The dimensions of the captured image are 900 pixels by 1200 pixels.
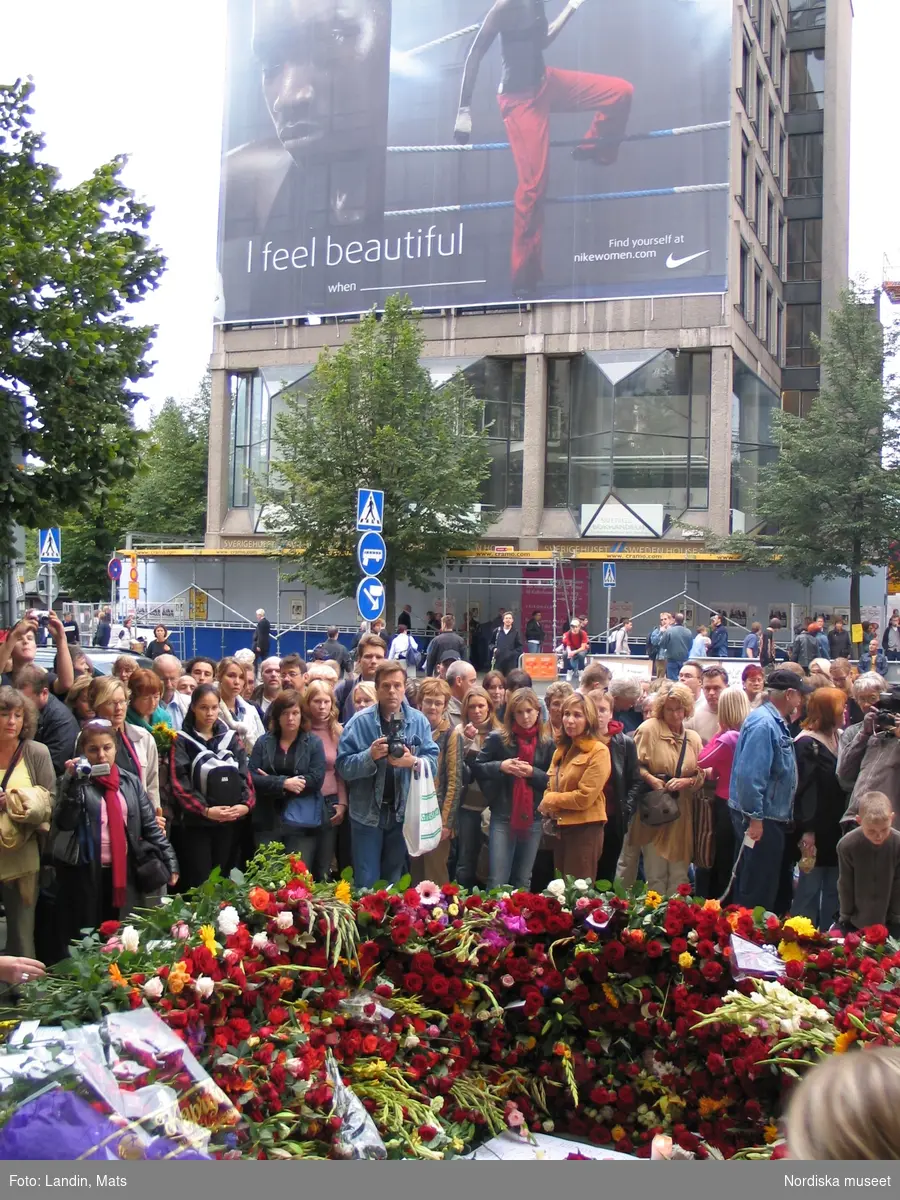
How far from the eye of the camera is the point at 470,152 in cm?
4034

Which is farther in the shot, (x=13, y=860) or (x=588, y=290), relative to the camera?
(x=588, y=290)

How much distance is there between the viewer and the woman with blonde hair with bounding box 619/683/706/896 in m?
7.57

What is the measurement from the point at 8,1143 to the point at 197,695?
4534 mm

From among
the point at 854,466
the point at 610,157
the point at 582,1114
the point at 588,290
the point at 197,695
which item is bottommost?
the point at 582,1114

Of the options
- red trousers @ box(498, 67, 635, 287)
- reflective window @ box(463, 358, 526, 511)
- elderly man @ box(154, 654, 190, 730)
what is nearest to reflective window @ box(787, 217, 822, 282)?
red trousers @ box(498, 67, 635, 287)

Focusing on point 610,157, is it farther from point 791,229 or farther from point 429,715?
point 429,715

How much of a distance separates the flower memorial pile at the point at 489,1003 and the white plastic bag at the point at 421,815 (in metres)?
2.58

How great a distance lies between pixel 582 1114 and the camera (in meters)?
3.76

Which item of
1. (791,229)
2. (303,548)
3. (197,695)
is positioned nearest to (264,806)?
(197,695)

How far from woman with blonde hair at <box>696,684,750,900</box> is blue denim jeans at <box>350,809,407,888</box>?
2.09 m

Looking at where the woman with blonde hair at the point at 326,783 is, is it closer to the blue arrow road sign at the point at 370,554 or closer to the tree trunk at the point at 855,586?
the blue arrow road sign at the point at 370,554

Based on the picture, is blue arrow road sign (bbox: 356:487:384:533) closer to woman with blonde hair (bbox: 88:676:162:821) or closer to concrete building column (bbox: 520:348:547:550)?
woman with blonde hair (bbox: 88:676:162:821)

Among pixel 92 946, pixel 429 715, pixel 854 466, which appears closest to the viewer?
pixel 92 946

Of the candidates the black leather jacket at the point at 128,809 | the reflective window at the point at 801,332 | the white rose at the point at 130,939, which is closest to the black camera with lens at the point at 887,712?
the black leather jacket at the point at 128,809
